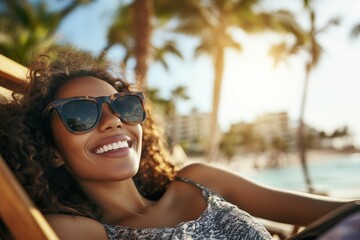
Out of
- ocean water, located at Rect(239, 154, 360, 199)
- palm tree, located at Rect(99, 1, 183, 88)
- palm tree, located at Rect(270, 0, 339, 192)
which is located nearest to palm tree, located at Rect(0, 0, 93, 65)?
palm tree, located at Rect(99, 1, 183, 88)

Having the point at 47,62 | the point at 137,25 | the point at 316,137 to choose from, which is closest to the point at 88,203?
the point at 47,62

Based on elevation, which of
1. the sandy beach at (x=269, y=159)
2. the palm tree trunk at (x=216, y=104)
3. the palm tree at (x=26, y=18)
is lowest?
the sandy beach at (x=269, y=159)

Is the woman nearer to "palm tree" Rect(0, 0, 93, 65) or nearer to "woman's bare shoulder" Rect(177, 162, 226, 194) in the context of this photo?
"woman's bare shoulder" Rect(177, 162, 226, 194)

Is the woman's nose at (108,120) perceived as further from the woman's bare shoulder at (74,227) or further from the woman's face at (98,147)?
the woman's bare shoulder at (74,227)

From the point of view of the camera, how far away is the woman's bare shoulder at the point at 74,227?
146cm

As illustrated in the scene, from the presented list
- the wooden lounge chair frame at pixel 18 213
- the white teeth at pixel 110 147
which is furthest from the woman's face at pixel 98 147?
the wooden lounge chair frame at pixel 18 213

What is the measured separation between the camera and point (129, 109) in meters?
1.77

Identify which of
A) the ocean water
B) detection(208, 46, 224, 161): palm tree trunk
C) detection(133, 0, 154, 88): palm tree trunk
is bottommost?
the ocean water

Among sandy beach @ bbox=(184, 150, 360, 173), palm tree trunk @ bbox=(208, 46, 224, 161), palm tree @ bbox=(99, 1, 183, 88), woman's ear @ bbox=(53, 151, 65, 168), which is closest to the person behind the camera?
woman's ear @ bbox=(53, 151, 65, 168)

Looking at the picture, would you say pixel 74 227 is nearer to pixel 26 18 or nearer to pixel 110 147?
pixel 110 147

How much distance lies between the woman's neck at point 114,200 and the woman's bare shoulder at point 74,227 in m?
0.19

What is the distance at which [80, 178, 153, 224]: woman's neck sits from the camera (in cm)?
177

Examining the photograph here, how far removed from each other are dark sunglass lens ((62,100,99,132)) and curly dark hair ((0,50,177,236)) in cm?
15

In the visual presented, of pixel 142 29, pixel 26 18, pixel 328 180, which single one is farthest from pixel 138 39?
pixel 328 180
